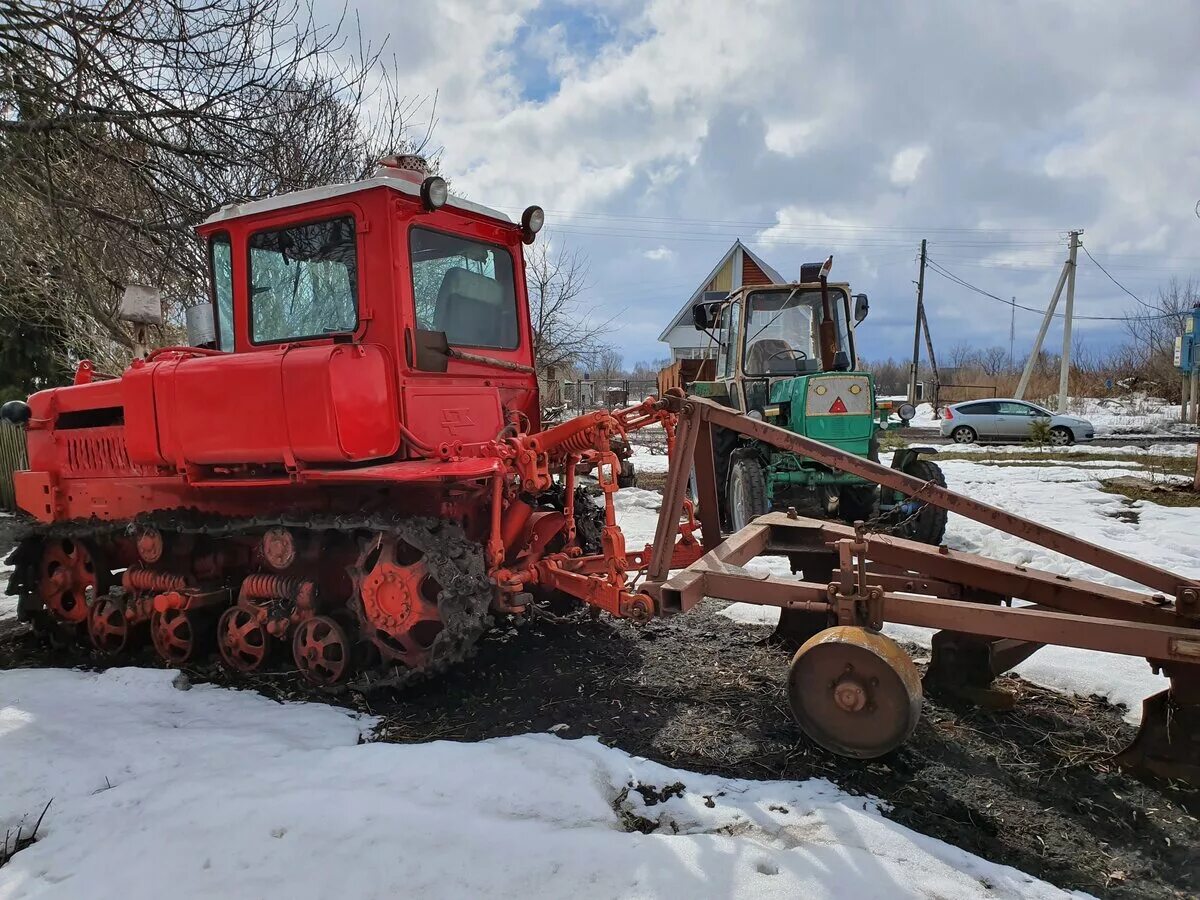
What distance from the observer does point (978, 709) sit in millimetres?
3715

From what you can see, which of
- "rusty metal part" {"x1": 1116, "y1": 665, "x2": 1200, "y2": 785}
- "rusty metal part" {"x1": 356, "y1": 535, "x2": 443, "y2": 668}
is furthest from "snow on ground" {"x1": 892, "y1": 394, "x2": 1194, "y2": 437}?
"rusty metal part" {"x1": 356, "y1": 535, "x2": 443, "y2": 668}

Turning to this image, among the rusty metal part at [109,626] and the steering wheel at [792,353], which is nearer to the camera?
the rusty metal part at [109,626]

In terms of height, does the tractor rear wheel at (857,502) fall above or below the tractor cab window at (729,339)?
below

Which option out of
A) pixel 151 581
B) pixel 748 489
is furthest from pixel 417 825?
pixel 748 489

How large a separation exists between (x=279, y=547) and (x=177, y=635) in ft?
3.82

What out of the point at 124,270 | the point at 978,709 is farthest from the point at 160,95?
the point at 978,709

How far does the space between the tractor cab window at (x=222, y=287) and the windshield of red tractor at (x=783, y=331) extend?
18.3ft

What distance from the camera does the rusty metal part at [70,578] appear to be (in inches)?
216

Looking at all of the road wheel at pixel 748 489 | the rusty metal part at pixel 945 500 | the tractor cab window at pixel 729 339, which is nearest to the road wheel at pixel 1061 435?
the tractor cab window at pixel 729 339

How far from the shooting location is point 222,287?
15.9 ft

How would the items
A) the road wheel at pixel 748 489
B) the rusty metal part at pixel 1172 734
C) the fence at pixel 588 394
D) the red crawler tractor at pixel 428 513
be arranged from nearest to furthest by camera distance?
1. the rusty metal part at pixel 1172 734
2. the red crawler tractor at pixel 428 513
3. the road wheel at pixel 748 489
4. the fence at pixel 588 394

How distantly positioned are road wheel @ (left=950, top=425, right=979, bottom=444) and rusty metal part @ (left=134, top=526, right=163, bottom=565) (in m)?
23.1

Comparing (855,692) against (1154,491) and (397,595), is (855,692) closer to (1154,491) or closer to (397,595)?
(397,595)

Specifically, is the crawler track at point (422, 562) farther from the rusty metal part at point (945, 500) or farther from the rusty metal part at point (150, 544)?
the rusty metal part at point (945, 500)
